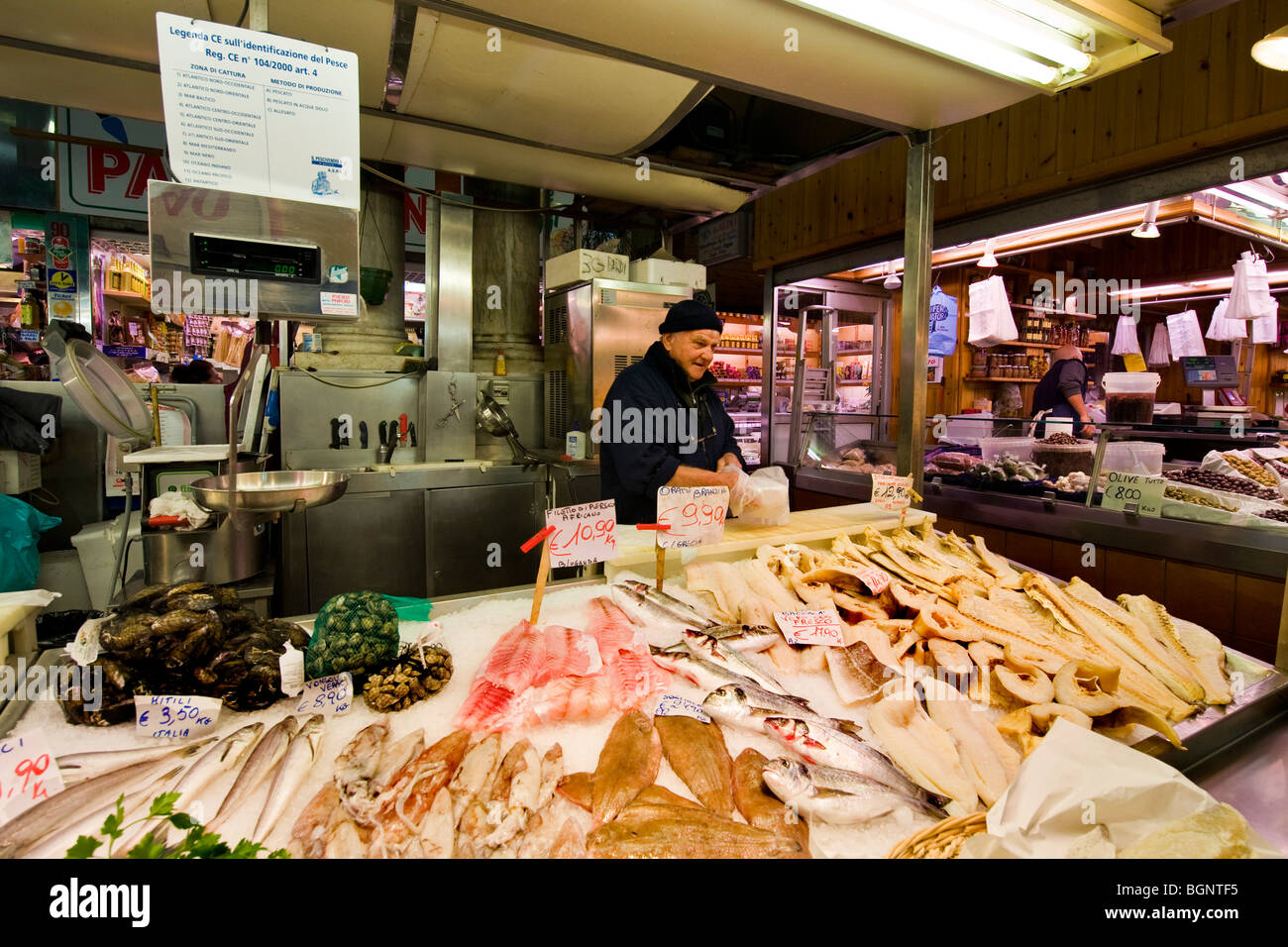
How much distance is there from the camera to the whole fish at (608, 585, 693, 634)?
1948 millimetres

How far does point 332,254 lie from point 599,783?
1668 millimetres

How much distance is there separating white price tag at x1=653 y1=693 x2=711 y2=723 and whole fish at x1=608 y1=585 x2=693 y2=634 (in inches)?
15.0

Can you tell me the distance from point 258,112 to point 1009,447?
477cm

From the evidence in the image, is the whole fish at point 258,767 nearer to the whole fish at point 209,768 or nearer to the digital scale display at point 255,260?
the whole fish at point 209,768

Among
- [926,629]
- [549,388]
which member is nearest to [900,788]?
[926,629]

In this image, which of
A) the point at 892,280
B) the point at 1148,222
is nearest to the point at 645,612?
the point at 1148,222

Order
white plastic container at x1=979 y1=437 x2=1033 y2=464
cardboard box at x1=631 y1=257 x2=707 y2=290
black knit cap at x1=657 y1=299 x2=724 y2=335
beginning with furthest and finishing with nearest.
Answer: cardboard box at x1=631 y1=257 x2=707 y2=290
white plastic container at x1=979 y1=437 x2=1033 y2=464
black knit cap at x1=657 y1=299 x2=724 y2=335

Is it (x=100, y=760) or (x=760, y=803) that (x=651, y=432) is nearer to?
(x=760, y=803)

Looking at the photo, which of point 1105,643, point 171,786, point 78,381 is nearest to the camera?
point 171,786

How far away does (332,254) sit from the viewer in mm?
1934

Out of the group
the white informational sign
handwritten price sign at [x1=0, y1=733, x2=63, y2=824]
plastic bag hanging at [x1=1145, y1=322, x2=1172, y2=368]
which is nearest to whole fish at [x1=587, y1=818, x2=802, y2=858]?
handwritten price sign at [x1=0, y1=733, x2=63, y2=824]

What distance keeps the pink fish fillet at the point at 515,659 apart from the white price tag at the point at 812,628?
2.36ft

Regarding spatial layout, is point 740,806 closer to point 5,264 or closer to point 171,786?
point 171,786

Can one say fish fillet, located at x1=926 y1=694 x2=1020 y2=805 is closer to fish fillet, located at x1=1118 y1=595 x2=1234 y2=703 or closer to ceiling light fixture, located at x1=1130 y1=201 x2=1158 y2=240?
fish fillet, located at x1=1118 y1=595 x2=1234 y2=703
